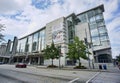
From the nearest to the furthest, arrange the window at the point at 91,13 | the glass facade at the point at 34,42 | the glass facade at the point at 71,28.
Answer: the glass facade at the point at 71,28 → the window at the point at 91,13 → the glass facade at the point at 34,42

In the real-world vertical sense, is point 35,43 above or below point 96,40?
above

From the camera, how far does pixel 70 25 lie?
187ft

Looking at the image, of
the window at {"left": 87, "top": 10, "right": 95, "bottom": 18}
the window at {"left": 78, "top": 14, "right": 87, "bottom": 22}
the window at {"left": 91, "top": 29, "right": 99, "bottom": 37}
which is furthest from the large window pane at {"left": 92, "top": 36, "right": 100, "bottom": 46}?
the window at {"left": 87, "top": 10, "right": 95, "bottom": 18}

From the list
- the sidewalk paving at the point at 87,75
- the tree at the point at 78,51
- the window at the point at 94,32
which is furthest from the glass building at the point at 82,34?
the sidewalk paving at the point at 87,75

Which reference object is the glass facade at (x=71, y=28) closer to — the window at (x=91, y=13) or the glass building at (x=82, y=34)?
the glass building at (x=82, y=34)

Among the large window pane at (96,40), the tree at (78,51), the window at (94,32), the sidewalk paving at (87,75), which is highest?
the window at (94,32)

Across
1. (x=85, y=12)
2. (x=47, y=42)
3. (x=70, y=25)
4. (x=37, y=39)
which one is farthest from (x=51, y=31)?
(x=85, y=12)

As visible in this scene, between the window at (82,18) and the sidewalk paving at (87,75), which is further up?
the window at (82,18)

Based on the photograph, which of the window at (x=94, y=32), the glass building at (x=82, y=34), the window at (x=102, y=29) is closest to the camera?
the glass building at (x=82, y=34)

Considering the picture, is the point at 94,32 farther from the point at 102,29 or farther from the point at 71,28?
the point at 71,28

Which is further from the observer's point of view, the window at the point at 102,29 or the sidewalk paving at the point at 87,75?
the window at the point at 102,29

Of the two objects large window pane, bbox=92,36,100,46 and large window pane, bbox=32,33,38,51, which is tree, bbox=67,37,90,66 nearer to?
large window pane, bbox=92,36,100,46

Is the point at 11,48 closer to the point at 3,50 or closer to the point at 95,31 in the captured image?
the point at 3,50

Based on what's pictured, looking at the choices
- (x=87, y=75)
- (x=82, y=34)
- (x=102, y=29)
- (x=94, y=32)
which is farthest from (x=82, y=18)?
(x=87, y=75)
